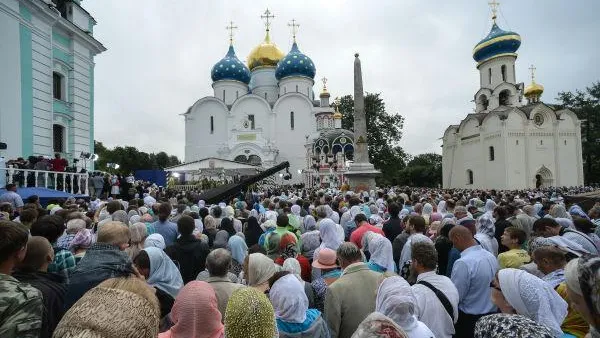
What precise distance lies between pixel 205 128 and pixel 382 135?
25.0 metres

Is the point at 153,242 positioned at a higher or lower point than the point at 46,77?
lower

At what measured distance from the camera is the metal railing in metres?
11.6

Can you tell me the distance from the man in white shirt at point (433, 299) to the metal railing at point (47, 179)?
12.2 meters

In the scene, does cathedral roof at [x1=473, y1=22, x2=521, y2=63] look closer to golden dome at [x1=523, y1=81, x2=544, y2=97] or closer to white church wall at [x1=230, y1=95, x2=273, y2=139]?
golden dome at [x1=523, y1=81, x2=544, y2=97]

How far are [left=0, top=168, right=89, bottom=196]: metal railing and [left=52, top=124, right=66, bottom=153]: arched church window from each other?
3276 mm

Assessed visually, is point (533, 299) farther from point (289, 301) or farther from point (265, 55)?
point (265, 55)

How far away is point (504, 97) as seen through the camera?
41812mm

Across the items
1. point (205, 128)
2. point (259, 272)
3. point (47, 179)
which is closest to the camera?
point (259, 272)

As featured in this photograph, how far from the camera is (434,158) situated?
8431 centimetres

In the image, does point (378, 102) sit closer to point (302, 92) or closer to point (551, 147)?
point (302, 92)

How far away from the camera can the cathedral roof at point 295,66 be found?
53.4 meters

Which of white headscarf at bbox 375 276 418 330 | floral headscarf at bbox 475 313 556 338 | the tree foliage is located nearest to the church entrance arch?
white headscarf at bbox 375 276 418 330

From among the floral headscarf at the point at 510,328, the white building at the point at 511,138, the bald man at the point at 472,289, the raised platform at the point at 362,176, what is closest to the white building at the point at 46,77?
the raised platform at the point at 362,176

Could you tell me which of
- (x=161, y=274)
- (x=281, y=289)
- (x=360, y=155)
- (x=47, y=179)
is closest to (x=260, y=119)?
(x=360, y=155)
